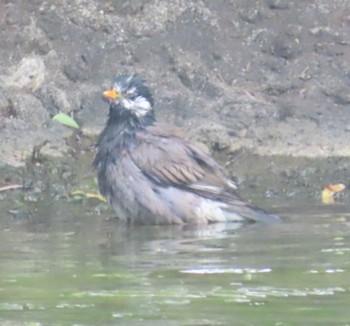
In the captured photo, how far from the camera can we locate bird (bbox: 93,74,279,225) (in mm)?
13273

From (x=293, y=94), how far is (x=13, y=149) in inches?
125

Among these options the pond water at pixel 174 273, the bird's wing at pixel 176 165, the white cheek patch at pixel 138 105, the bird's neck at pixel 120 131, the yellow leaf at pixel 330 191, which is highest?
the white cheek patch at pixel 138 105

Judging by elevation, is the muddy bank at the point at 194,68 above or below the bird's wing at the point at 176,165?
above

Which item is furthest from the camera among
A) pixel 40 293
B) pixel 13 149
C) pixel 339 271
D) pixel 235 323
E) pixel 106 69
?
pixel 106 69

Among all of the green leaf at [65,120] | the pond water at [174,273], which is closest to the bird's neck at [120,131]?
the pond water at [174,273]

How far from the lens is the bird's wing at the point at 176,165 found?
44.1ft

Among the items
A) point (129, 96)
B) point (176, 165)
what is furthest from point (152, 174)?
point (129, 96)

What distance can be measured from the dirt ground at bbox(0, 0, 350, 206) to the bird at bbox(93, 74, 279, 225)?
59.5 inches

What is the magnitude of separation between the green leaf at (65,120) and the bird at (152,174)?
165 cm

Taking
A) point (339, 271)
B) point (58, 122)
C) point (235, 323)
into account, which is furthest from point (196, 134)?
point (235, 323)

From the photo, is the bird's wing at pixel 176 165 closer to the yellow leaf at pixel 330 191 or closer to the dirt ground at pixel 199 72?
the yellow leaf at pixel 330 191

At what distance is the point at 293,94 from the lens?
1650 cm

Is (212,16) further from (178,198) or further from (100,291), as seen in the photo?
(100,291)

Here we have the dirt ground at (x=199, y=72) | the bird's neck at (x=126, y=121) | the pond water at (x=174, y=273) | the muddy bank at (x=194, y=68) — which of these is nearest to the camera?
the pond water at (x=174, y=273)
